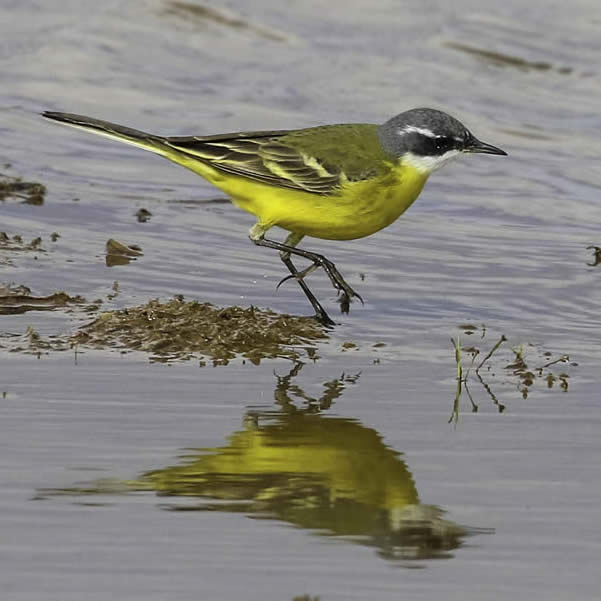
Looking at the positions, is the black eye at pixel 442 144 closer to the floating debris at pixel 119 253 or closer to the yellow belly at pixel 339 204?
the yellow belly at pixel 339 204

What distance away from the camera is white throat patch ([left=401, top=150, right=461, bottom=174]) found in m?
10.7

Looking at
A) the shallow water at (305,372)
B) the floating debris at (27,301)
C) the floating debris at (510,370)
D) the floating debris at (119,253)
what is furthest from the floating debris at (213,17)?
the floating debris at (510,370)

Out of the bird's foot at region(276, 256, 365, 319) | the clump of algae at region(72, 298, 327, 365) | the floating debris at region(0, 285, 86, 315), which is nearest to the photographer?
the clump of algae at region(72, 298, 327, 365)

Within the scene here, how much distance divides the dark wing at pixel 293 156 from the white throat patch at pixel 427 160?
0.71ft

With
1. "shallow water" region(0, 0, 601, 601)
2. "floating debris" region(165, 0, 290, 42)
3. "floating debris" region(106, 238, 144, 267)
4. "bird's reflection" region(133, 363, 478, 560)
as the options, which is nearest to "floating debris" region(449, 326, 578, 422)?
"shallow water" region(0, 0, 601, 601)

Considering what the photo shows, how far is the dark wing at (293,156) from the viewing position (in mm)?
10602

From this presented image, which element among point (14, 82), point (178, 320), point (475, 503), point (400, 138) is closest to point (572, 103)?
point (14, 82)

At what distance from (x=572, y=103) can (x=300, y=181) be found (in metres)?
8.90

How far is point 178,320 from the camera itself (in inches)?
376

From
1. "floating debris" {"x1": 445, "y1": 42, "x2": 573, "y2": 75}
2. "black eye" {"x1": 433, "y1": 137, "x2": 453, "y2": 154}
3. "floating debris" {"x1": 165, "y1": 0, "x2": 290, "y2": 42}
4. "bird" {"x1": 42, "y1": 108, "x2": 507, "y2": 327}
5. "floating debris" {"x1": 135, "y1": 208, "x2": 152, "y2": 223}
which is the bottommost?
"floating debris" {"x1": 135, "y1": 208, "x2": 152, "y2": 223}

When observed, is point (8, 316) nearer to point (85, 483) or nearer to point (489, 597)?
point (85, 483)

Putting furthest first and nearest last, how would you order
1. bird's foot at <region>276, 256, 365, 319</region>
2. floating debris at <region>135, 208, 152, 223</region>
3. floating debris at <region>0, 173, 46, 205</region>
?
floating debris at <region>0, 173, 46, 205</region>, floating debris at <region>135, 208, 152, 223</region>, bird's foot at <region>276, 256, 365, 319</region>

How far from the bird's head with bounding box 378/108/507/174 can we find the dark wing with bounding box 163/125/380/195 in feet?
0.53

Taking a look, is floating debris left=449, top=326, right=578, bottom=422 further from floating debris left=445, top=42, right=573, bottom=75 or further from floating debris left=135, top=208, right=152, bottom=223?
floating debris left=445, top=42, right=573, bottom=75
